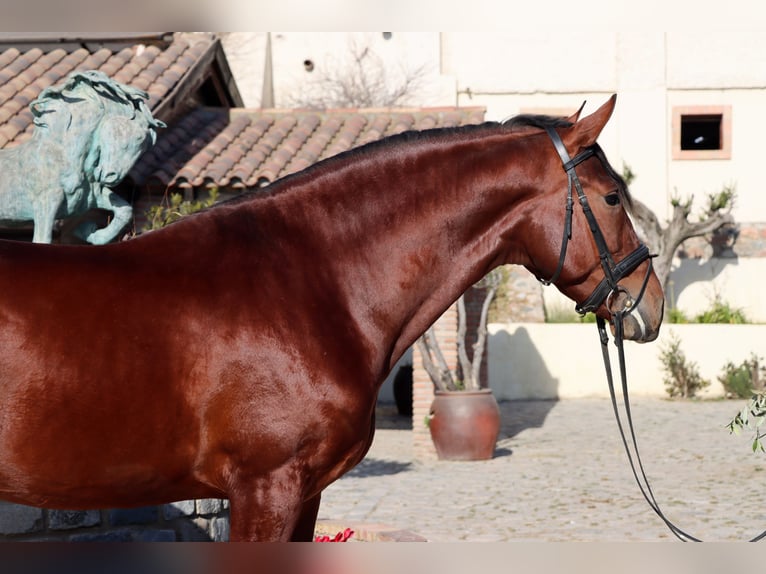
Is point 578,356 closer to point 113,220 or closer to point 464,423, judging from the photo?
point 464,423

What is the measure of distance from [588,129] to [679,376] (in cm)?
1606

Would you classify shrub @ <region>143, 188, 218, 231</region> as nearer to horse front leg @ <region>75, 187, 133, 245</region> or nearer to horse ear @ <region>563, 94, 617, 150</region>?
horse front leg @ <region>75, 187, 133, 245</region>

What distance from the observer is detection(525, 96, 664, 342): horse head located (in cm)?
281

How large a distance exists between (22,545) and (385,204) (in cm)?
147

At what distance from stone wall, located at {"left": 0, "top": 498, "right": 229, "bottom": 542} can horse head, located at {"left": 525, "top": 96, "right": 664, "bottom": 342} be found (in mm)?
2082

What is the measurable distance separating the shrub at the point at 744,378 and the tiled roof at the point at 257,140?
26.8 ft

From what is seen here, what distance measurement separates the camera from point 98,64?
12734 mm

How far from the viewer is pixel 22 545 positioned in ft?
6.00

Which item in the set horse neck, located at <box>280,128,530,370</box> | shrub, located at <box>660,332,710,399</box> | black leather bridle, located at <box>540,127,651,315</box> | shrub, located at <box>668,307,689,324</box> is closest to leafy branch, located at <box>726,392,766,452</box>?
black leather bridle, located at <box>540,127,651,315</box>

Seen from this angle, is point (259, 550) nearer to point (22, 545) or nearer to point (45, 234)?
point (22, 545)

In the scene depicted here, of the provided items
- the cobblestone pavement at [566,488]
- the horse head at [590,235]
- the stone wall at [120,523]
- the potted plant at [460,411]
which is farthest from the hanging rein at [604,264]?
the potted plant at [460,411]

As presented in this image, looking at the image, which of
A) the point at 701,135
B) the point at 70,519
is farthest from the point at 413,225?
the point at 701,135

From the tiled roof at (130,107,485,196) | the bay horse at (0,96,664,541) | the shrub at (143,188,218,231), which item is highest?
the tiled roof at (130,107,485,196)

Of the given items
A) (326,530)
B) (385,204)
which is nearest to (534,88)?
(326,530)
